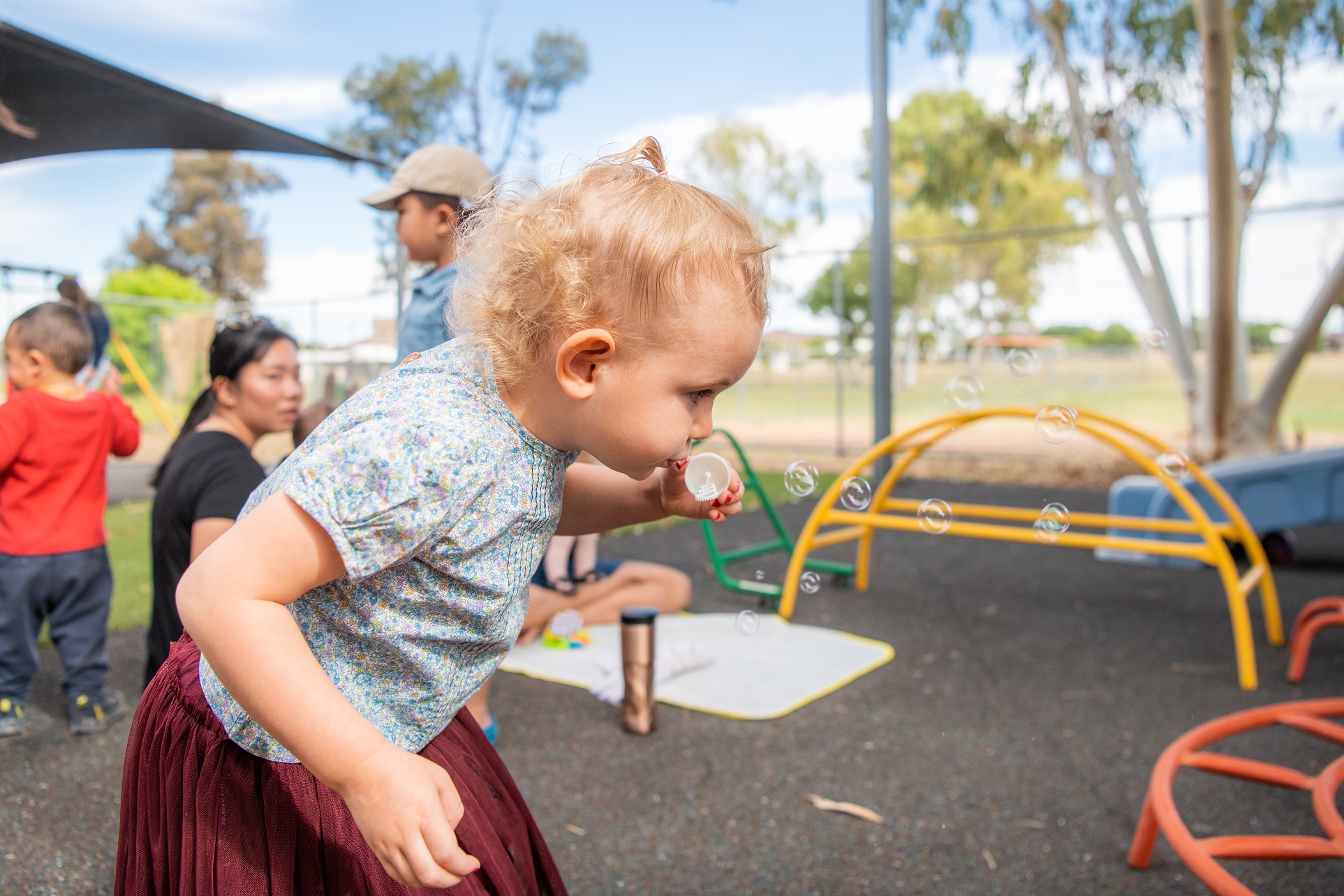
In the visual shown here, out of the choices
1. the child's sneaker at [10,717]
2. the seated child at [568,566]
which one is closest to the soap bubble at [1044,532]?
the seated child at [568,566]

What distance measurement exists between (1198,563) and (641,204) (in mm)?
6218

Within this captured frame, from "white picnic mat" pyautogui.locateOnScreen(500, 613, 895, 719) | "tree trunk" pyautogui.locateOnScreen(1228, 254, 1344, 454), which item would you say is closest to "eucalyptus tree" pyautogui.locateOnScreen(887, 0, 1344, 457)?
"tree trunk" pyautogui.locateOnScreen(1228, 254, 1344, 454)

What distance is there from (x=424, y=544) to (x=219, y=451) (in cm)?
146

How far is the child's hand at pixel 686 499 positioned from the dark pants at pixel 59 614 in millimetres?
2917

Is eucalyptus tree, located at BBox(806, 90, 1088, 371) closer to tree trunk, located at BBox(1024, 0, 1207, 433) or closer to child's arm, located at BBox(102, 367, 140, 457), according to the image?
tree trunk, located at BBox(1024, 0, 1207, 433)

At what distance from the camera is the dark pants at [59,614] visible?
10.7 ft

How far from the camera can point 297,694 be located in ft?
3.09

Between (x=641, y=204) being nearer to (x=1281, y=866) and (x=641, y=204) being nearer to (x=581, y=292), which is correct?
(x=581, y=292)

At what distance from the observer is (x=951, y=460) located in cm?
1135

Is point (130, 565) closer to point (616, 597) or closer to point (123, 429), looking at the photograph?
point (123, 429)

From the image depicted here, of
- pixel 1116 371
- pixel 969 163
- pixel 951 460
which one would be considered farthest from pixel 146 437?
pixel 1116 371

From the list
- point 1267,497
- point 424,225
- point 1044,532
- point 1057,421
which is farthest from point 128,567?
point 1267,497

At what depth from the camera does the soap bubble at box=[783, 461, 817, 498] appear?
227cm

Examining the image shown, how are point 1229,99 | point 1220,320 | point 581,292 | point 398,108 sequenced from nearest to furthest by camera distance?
point 581,292 → point 1229,99 → point 1220,320 → point 398,108
